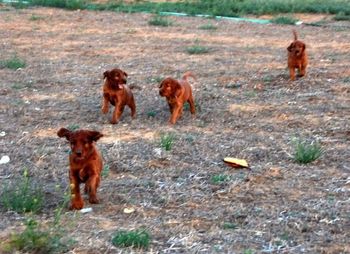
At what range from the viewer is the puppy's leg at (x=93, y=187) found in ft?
20.2

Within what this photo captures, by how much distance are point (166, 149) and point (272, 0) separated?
1887cm

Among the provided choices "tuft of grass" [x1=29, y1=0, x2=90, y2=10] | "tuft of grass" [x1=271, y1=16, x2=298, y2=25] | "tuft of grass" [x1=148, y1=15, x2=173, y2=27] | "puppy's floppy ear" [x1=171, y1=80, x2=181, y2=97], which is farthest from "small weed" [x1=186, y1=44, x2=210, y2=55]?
"tuft of grass" [x1=29, y1=0, x2=90, y2=10]

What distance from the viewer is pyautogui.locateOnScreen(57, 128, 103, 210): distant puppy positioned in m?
6.03

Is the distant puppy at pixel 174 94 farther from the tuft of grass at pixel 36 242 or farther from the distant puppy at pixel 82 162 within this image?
the tuft of grass at pixel 36 242

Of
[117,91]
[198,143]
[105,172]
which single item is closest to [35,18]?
[117,91]

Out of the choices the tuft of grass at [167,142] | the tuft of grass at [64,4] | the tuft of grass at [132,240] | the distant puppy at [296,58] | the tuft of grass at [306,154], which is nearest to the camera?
the tuft of grass at [132,240]

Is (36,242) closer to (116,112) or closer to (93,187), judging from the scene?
(93,187)

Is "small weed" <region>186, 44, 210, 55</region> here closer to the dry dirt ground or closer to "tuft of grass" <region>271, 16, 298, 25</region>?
the dry dirt ground

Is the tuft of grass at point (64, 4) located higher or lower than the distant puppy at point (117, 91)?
lower

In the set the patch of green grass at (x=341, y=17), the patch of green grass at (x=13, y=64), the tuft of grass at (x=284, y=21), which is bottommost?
the patch of green grass at (x=341, y=17)

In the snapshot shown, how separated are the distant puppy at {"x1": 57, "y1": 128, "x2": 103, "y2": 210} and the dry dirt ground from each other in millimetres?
183

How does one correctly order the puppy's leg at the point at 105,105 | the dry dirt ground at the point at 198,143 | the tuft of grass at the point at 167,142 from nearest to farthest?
the dry dirt ground at the point at 198,143 → the tuft of grass at the point at 167,142 → the puppy's leg at the point at 105,105

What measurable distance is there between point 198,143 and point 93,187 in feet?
7.16

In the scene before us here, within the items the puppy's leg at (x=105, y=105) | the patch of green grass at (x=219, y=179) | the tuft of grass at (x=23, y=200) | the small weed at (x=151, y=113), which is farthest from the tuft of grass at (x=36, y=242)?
the small weed at (x=151, y=113)
